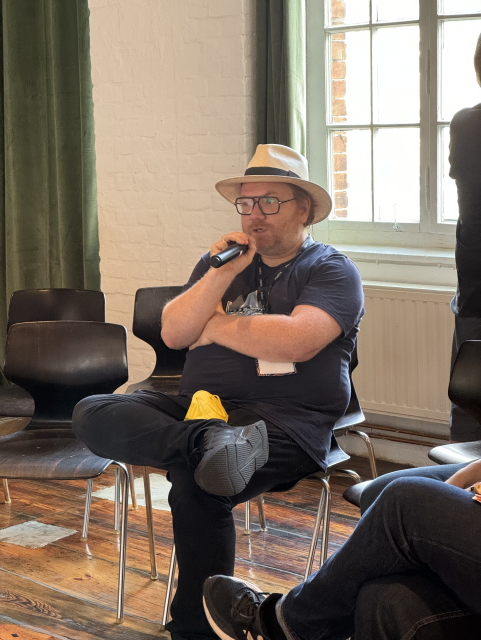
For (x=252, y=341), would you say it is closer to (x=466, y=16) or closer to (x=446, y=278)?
(x=446, y=278)

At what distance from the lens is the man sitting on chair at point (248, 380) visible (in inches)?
78.0

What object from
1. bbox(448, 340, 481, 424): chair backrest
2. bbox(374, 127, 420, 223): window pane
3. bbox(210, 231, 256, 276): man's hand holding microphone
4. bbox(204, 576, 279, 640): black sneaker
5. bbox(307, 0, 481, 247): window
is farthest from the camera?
bbox(374, 127, 420, 223): window pane

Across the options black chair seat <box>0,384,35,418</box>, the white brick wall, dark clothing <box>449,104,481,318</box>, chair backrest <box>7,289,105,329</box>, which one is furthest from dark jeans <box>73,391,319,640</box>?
the white brick wall

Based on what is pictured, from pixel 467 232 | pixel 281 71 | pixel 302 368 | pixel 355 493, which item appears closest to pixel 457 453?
pixel 355 493

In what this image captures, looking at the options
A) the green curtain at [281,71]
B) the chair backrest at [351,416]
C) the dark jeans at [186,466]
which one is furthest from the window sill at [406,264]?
the dark jeans at [186,466]

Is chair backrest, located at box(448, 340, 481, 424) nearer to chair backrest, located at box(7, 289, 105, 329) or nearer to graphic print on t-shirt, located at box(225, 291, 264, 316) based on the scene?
graphic print on t-shirt, located at box(225, 291, 264, 316)

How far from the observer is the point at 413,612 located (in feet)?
4.65

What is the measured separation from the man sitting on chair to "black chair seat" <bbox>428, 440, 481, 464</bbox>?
30 centimetres

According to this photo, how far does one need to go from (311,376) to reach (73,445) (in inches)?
31.2

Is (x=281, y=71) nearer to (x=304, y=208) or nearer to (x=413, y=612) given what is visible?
(x=304, y=208)

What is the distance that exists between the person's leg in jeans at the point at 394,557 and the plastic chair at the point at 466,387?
1.92ft

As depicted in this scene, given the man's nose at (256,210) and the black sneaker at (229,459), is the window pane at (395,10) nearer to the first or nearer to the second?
the man's nose at (256,210)

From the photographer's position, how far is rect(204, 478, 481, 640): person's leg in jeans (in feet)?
4.71

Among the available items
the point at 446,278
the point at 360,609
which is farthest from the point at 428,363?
the point at 360,609
